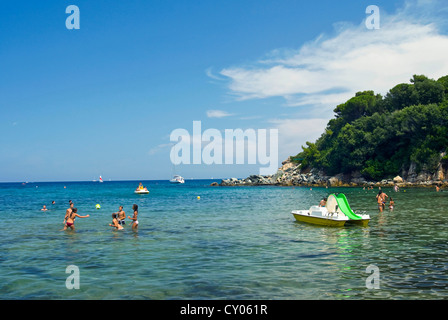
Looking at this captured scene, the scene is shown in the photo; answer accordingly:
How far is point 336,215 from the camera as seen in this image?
81.6 feet

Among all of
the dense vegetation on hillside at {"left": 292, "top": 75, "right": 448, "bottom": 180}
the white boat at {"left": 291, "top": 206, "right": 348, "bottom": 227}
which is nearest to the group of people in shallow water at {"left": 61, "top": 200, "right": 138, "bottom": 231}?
the white boat at {"left": 291, "top": 206, "right": 348, "bottom": 227}

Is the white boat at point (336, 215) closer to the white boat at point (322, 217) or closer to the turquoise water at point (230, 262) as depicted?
the white boat at point (322, 217)

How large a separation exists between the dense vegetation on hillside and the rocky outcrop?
183cm

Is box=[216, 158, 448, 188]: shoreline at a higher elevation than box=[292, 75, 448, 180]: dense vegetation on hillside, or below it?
below

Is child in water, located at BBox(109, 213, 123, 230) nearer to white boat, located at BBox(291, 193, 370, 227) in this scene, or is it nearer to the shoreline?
white boat, located at BBox(291, 193, 370, 227)

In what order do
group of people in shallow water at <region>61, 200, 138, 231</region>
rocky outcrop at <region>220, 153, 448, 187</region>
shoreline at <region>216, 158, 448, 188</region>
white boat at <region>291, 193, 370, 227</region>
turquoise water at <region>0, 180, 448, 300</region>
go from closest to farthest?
turquoise water at <region>0, 180, 448, 300</region>
white boat at <region>291, 193, 370, 227</region>
group of people in shallow water at <region>61, 200, 138, 231</region>
shoreline at <region>216, 158, 448, 188</region>
rocky outcrop at <region>220, 153, 448, 187</region>

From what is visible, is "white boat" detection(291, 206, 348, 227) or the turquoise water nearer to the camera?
the turquoise water

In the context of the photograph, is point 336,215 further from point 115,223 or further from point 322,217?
point 115,223

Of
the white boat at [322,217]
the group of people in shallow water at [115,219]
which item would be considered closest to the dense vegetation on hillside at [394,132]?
the white boat at [322,217]

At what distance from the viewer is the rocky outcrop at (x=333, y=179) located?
87.4 m

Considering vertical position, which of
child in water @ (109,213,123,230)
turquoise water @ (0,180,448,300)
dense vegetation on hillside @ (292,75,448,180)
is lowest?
turquoise water @ (0,180,448,300)

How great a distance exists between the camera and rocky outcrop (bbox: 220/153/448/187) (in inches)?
3440

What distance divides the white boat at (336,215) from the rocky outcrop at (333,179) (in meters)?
69.4

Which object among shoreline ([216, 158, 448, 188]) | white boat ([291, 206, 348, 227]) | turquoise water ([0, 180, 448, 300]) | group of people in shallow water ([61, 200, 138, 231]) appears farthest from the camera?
shoreline ([216, 158, 448, 188])
